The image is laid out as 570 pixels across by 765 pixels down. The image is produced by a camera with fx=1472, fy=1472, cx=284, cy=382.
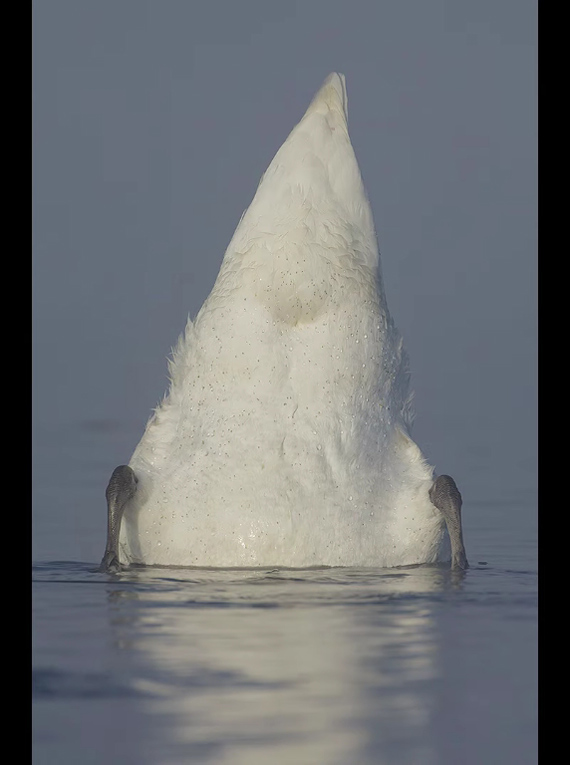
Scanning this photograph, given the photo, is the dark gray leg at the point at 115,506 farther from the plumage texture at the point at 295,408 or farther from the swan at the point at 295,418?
the plumage texture at the point at 295,408

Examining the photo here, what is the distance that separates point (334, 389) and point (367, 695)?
11.8ft

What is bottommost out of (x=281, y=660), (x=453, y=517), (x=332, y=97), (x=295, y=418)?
(x=281, y=660)

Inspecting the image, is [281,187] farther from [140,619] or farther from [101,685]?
[101,685]

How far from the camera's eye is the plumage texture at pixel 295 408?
28.6 feet

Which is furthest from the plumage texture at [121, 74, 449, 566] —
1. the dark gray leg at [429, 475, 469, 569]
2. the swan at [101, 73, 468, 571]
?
the dark gray leg at [429, 475, 469, 569]

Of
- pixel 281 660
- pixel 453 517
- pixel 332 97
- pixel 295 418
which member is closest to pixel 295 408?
pixel 295 418

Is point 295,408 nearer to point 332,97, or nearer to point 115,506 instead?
point 115,506

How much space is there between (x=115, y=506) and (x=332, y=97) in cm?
308

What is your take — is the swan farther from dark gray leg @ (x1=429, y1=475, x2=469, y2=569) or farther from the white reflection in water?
the white reflection in water

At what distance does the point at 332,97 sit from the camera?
32.1 feet

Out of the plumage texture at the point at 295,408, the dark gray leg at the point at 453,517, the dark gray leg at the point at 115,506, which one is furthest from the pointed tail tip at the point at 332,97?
the dark gray leg at the point at 115,506

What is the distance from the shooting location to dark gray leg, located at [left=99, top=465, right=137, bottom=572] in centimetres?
891

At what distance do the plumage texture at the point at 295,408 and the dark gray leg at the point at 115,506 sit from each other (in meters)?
0.12
